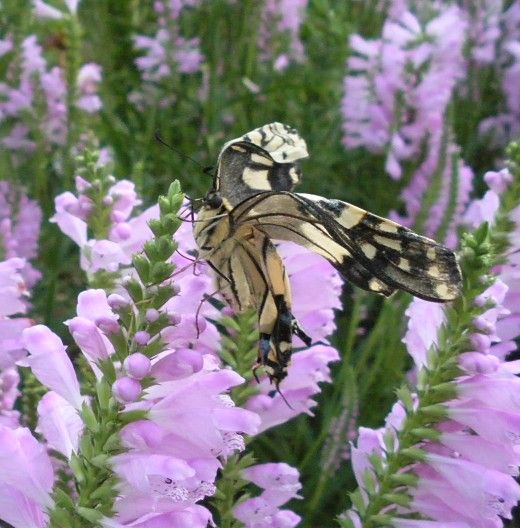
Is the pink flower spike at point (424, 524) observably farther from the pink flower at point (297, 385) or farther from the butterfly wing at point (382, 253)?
the butterfly wing at point (382, 253)

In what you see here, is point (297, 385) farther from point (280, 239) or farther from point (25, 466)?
point (25, 466)

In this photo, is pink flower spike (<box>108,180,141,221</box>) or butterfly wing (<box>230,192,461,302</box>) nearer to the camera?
butterfly wing (<box>230,192,461,302</box>)

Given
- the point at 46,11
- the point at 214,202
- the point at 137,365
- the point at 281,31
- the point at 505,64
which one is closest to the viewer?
the point at 137,365

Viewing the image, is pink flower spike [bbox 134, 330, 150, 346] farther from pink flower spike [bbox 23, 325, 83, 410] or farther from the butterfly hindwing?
the butterfly hindwing

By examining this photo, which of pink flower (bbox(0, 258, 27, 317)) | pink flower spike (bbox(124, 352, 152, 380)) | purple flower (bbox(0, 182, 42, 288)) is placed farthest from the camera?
purple flower (bbox(0, 182, 42, 288))

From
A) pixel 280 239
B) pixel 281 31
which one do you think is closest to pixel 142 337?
pixel 280 239

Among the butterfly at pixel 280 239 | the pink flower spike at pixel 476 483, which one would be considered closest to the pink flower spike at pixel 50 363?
the butterfly at pixel 280 239

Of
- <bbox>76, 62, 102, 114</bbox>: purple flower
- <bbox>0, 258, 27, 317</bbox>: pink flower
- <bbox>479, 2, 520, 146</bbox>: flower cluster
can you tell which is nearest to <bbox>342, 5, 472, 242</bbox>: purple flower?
<bbox>479, 2, 520, 146</bbox>: flower cluster
